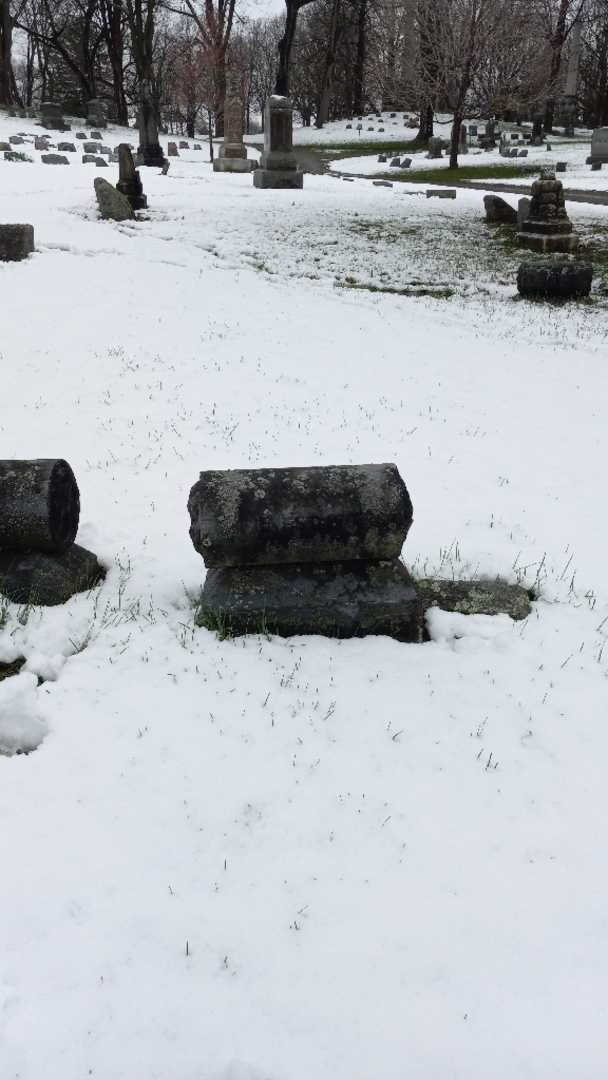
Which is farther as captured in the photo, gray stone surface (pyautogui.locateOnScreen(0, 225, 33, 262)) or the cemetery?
gray stone surface (pyautogui.locateOnScreen(0, 225, 33, 262))

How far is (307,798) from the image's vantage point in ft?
9.79

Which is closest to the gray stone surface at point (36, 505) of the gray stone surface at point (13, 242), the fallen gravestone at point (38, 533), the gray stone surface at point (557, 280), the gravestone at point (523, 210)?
the fallen gravestone at point (38, 533)

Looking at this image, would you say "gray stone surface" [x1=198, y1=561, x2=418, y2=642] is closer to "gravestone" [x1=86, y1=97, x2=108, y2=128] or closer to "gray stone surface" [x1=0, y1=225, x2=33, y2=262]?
"gray stone surface" [x1=0, y1=225, x2=33, y2=262]

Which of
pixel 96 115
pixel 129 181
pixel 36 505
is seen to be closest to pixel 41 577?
pixel 36 505

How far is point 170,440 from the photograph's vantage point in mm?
6785

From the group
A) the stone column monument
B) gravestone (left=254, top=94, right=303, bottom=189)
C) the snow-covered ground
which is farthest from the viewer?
the stone column monument

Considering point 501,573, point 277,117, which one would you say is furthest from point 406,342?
point 277,117

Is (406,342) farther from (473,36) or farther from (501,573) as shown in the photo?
(473,36)

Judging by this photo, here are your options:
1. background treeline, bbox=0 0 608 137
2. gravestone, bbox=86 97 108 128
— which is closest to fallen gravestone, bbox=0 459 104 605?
background treeline, bbox=0 0 608 137

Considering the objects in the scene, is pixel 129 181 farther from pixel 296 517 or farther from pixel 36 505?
pixel 296 517

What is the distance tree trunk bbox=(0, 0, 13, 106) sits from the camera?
41.2 metres

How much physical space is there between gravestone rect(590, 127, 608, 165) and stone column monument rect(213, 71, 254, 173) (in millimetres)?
15265

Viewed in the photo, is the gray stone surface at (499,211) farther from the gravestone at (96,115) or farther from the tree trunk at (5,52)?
the tree trunk at (5,52)

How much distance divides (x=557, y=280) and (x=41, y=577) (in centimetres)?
1074
